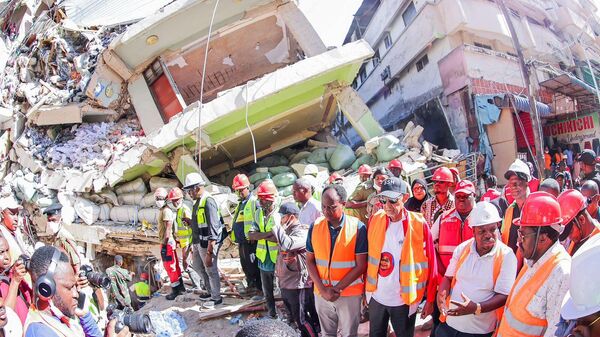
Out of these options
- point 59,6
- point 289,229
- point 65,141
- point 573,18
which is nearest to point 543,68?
point 573,18

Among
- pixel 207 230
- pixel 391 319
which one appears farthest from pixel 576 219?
pixel 207 230

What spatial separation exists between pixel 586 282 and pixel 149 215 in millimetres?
7286

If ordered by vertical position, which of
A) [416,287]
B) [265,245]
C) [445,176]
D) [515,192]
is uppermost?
[445,176]

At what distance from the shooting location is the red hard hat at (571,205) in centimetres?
215

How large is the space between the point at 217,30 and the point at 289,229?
23.0 ft

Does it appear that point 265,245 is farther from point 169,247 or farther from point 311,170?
point 311,170

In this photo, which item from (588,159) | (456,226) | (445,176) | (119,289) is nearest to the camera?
(456,226)

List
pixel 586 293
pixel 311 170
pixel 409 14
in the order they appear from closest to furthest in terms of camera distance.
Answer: pixel 586 293 → pixel 311 170 → pixel 409 14

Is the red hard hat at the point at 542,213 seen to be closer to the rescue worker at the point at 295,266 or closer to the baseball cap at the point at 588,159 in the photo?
the rescue worker at the point at 295,266

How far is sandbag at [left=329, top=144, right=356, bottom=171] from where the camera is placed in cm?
819

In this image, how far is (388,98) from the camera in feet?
54.0

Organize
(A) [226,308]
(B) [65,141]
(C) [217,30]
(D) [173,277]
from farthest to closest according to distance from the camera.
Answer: (B) [65,141] < (C) [217,30] < (D) [173,277] < (A) [226,308]

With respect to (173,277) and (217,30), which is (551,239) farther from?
(217,30)

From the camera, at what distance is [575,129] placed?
13633mm
